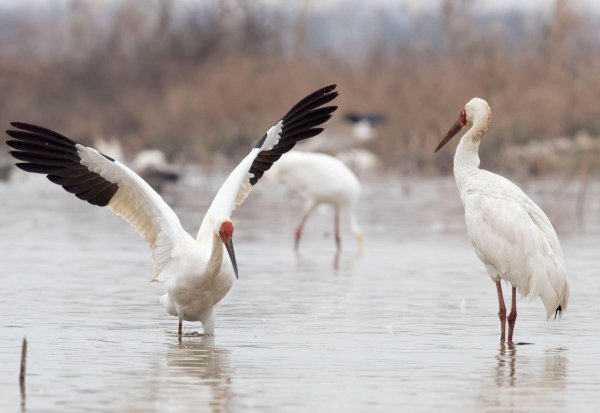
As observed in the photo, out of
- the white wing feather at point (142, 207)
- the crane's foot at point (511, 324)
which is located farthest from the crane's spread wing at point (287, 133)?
the crane's foot at point (511, 324)

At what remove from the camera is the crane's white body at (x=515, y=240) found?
9672mm

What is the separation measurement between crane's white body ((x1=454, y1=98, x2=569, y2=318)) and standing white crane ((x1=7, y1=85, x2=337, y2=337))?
163cm

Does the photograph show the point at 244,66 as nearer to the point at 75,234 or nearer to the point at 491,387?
the point at 75,234

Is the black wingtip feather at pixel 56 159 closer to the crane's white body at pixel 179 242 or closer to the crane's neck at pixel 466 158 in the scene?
the crane's white body at pixel 179 242

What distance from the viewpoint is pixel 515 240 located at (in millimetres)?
9797

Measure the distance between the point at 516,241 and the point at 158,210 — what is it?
238 cm

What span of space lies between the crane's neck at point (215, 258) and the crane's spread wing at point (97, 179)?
0.50 m

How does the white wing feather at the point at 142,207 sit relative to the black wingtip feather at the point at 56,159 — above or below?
below

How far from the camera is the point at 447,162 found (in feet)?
97.9

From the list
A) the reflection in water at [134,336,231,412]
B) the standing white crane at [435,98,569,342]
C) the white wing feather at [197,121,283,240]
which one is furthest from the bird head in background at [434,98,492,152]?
the reflection in water at [134,336,231,412]

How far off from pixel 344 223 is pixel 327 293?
8007 mm

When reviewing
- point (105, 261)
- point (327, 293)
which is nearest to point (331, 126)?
point (105, 261)

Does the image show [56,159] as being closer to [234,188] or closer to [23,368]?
[234,188]

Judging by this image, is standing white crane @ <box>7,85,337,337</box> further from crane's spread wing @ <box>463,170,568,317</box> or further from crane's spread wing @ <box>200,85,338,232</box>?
crane's spread wing @ <box>463,170,568,317</box>
